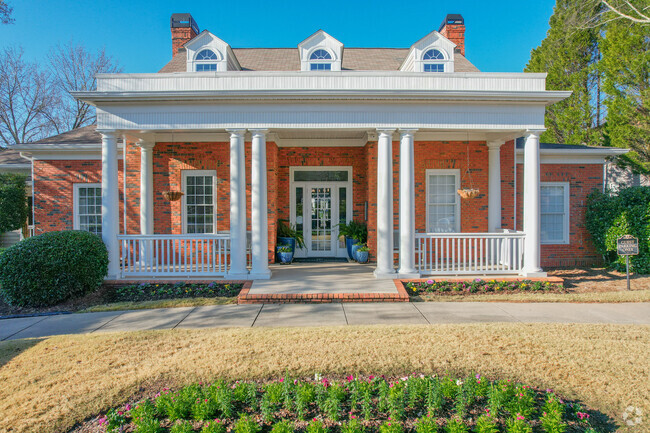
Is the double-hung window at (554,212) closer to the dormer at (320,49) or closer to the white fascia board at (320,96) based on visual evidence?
the white fascia board at (320,96)

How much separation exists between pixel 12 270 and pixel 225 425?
19.9 ft

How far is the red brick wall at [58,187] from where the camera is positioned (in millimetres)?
10906

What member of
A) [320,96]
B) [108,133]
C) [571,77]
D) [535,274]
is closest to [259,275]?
[320,96]

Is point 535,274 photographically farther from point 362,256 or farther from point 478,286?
point 362,256

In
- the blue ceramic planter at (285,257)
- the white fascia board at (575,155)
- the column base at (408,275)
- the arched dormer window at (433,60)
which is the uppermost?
the arched dormer window at (433,60)

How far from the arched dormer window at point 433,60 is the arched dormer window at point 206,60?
5709mm

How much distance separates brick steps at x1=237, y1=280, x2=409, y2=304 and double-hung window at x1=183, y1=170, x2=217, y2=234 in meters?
4.04

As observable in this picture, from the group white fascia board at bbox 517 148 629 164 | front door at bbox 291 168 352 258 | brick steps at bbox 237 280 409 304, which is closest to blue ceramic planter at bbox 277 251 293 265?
front door at bbox 291 168 352 258

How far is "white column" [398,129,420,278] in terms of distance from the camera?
825 cm

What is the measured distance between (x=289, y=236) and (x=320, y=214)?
3.93 ft

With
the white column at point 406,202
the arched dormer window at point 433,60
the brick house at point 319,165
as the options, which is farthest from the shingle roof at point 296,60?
the white column at point 406,202

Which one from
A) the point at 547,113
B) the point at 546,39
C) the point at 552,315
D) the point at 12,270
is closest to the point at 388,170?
the point at 552,315

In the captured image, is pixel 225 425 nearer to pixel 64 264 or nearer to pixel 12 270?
pixel 64 264

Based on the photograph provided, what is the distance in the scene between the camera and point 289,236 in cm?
1117
